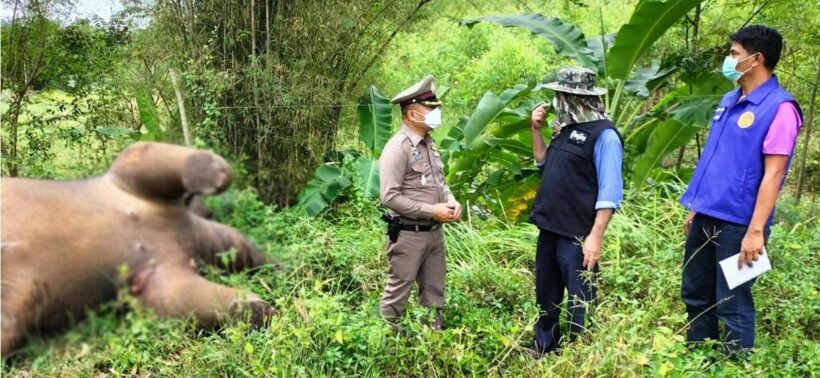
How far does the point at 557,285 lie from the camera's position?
337cm

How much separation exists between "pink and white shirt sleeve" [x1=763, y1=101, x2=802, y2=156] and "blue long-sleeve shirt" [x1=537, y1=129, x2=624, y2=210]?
0.59 meters

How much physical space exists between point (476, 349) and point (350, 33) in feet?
5.19

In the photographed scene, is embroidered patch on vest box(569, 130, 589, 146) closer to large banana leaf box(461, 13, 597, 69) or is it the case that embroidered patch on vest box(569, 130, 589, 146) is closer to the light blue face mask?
the light blue face mask

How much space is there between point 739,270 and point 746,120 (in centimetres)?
64

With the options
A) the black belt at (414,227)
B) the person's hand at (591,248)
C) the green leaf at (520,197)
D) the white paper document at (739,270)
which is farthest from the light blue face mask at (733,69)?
the green leaf at (520,197)

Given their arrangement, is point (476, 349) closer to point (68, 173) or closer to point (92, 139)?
point (92, 139)

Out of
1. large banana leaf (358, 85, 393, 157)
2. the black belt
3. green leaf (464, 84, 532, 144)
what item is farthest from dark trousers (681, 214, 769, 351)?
green leaf (464, 84, 532, 144)

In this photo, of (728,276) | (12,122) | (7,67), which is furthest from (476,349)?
(7,67)

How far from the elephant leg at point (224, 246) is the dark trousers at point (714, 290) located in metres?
2.29

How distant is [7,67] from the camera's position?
3.35 m

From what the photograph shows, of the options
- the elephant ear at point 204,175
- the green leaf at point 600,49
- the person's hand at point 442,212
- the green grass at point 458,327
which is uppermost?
the green leaf at point 600,49

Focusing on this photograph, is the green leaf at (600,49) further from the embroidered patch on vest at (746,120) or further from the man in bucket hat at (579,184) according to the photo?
the embroidered patch on vest at (746,120)

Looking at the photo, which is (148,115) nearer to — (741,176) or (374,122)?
(741,176)

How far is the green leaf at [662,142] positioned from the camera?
16.9 feet
